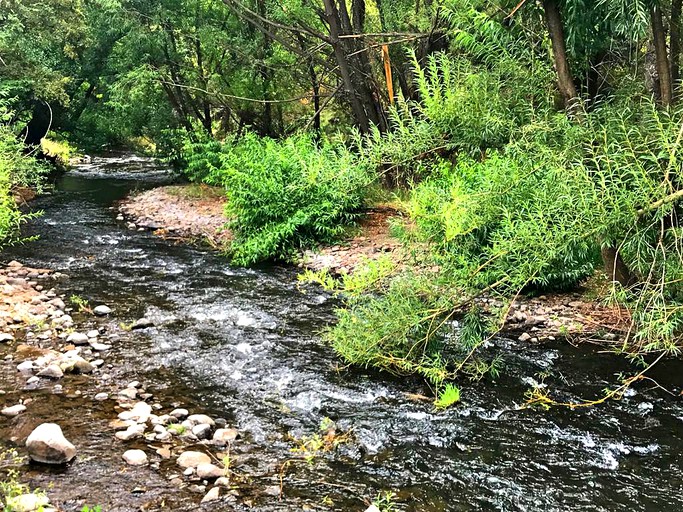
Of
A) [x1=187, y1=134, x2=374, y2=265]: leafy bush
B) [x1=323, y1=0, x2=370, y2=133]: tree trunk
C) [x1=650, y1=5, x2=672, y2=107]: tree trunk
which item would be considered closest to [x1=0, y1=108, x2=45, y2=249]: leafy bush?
[x1=187, y1=134, x2=374, y2=265]: leafy bush

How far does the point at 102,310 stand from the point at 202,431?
3720mm

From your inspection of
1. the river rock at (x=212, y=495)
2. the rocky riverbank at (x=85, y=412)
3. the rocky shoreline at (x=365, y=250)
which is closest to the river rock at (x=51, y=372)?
the rocky riverbank at (x=85, y=412)

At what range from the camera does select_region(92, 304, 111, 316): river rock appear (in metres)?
7.48

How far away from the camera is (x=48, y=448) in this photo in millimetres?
3857

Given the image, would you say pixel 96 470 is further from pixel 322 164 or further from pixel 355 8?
pixel 355 8

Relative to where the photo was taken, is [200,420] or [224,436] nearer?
[224,436]

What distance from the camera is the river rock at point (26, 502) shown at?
3.10m

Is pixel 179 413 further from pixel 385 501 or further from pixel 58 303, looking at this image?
pixel 58 303

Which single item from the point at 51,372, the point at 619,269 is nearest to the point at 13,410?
the point at 51,372

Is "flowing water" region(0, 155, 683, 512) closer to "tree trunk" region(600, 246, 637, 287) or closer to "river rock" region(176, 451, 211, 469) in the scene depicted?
"river rock" region(176, 451, 211, 469)

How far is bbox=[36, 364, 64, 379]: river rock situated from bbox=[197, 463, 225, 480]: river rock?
223 cm

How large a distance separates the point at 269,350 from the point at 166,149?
14990 mm

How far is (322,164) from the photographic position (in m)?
5.71

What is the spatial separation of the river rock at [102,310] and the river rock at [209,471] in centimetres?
417
